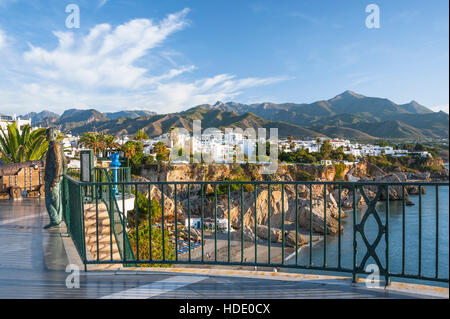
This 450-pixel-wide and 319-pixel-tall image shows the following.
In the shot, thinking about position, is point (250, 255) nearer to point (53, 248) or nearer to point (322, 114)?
point (53, 248)

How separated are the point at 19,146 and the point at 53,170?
30.9 feet

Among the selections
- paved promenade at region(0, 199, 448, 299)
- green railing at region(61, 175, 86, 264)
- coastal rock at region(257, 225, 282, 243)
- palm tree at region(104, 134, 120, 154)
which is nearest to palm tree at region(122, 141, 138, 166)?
palm tree at region(104, 134, 120, 154)

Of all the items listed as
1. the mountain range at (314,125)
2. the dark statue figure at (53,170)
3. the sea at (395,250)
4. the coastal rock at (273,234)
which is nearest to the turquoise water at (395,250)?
the sea at (395,250)

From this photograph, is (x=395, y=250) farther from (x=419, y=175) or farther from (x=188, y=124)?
(x=188, y=124)

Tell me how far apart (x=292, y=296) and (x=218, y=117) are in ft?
427

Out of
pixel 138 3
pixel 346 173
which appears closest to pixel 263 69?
pixel 346 173

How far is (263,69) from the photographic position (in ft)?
290

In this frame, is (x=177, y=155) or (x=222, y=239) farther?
(x=177, y=155)

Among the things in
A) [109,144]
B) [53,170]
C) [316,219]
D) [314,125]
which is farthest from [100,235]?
[314,125]

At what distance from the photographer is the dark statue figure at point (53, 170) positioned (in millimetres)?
4879

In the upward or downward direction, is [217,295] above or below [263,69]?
below

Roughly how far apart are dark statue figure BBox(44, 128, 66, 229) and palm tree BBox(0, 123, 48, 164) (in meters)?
8.83

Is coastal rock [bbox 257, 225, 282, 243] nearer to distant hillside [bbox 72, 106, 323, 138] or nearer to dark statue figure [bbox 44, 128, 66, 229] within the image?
dark statue figure [bbox 44, 128, 66, 229]

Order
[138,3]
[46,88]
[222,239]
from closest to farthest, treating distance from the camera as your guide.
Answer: [138,3]
[46,88]
[222,239]
